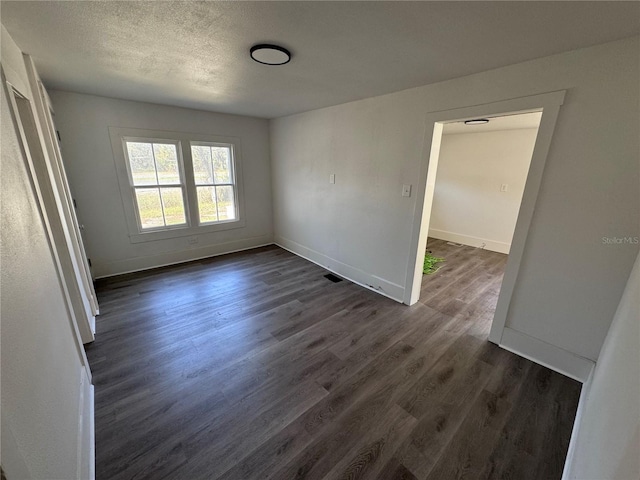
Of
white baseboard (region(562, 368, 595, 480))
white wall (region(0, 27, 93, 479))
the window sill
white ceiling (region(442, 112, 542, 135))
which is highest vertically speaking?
white ceiling (region(442, 112, 542, 135))

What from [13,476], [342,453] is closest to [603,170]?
[342,453]

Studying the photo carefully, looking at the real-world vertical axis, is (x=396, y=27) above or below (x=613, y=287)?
above

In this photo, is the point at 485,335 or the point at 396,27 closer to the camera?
the point at 396,27

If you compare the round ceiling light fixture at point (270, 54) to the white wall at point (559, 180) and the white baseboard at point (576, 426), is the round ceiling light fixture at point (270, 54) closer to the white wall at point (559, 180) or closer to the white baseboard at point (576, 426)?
the white wall at point (559, 180)

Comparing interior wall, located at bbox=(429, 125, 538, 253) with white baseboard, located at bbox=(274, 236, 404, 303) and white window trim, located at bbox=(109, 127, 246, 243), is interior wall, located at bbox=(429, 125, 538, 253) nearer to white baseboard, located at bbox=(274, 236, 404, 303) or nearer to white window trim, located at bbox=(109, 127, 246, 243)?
white baseboard, located at bbox=(274, 236, 404, 303)

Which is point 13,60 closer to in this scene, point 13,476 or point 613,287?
point 13,476

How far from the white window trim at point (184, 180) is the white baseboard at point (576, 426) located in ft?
15.1

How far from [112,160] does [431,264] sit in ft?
15.8

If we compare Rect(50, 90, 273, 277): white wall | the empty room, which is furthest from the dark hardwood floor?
Rect(50, 90, 273, 277): white wall

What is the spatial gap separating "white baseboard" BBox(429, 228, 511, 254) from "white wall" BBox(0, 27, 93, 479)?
576cm

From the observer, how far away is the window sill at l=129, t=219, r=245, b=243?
3.75 meters

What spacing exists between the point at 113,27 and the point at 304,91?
65.6 inches

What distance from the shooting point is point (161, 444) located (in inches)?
57.8

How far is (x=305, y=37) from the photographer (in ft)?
5.22
